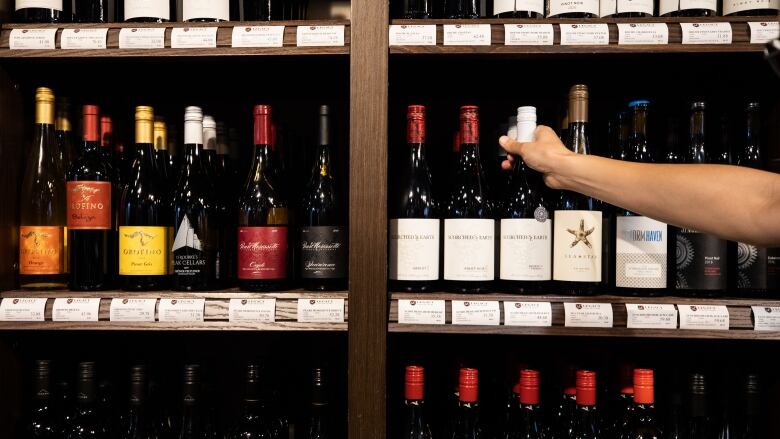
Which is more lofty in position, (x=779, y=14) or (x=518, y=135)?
(x=779, y=14)

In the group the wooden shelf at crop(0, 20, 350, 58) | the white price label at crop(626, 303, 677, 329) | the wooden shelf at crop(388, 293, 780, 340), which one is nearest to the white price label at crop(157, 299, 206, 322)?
the wooden shelf at crop(388, 293, 780, 340)

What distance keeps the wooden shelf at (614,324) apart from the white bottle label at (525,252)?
2.5 inches

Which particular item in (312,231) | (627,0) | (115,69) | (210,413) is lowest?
(210,413)

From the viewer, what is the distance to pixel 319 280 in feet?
3.87

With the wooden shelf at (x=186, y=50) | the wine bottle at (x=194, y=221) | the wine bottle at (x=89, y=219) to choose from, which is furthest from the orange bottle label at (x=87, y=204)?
the wooden shelf at (x=186, y=50)

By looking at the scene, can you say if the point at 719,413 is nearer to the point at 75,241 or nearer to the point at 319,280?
the point at 319,280

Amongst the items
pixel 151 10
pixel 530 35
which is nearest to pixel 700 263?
pixel 530 35

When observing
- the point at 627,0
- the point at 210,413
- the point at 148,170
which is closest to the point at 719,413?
the point at 627,0

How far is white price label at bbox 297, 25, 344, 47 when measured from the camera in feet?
3.59

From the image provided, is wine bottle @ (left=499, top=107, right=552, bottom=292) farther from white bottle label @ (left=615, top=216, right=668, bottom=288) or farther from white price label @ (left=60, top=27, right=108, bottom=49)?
white price label @ (left=60, top=27, right=108, bottom=49)

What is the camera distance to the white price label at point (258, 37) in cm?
110

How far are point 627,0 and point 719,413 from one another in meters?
0.94

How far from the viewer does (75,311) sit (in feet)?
3.61

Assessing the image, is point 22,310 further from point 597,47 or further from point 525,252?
point 597,47
